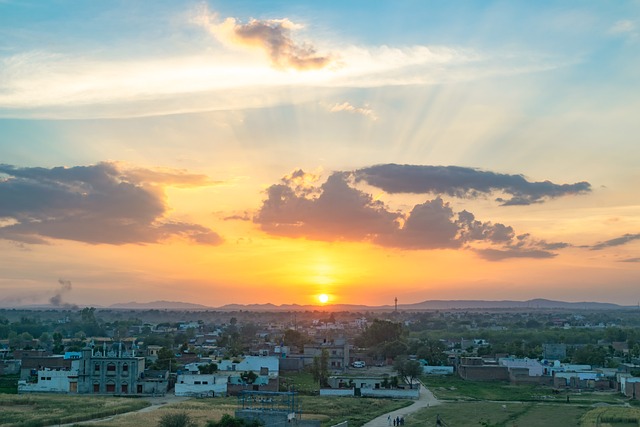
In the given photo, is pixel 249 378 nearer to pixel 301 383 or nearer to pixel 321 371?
pixel 301 383

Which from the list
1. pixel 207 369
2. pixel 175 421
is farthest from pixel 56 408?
pixel 207 369

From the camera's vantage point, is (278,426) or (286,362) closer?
(278,426)

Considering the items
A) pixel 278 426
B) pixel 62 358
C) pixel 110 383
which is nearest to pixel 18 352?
pixel 62 358

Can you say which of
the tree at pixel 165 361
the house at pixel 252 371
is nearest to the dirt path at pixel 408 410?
the house at pixel 252 371

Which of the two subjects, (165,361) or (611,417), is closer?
(611,417)

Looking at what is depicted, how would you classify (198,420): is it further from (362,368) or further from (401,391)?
(362,368)

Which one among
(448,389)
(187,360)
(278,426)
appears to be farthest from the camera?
(187,360)
